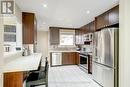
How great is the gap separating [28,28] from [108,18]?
2711 mm

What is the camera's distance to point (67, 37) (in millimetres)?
8648

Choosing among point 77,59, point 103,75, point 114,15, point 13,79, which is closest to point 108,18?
point 114,15

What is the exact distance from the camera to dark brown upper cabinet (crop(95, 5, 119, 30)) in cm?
364

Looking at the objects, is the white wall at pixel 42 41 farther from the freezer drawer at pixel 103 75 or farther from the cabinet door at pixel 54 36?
the freezer drawer at pixel 103 75

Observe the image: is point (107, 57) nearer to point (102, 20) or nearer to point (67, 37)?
point (102, 20)

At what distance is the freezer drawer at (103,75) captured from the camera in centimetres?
347

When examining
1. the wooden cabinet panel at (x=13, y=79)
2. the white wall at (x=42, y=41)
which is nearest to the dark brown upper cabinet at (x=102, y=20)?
the wooden cabinet panel at (x=13, y=79)

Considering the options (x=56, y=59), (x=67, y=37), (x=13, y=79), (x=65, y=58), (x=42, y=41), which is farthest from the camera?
(x=42, y=41)

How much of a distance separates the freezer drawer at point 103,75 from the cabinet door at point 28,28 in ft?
8.04

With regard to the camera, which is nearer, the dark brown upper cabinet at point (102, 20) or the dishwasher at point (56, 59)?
the dark brown upper cabinet at point (102, 20)

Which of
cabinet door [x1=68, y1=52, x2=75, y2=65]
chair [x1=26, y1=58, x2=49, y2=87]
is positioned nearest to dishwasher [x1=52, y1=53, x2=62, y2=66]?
cabinet door [x1=68, y1=52, x2=75, y2=65]

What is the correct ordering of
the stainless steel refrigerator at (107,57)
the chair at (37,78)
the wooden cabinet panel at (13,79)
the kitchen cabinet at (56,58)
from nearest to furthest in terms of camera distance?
the wooden cabinet panel at (13,79)
the chair at (37,78)
the stainless steel refrigerator at (107,57)
the kitchen cabinet at (56,58)

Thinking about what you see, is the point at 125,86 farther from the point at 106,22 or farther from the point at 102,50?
the point at 106,22

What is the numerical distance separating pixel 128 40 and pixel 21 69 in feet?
5.45
